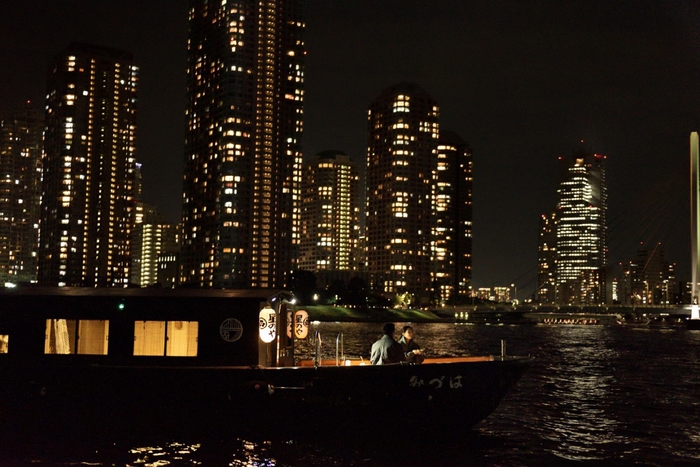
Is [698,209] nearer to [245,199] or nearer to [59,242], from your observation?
[245,199]

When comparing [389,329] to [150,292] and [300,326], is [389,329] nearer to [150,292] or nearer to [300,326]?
[300,326]

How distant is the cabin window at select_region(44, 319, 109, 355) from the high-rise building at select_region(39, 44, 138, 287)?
16478cm

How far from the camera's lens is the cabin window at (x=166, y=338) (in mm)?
15516

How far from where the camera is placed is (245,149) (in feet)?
504

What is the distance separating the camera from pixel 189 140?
165750mm

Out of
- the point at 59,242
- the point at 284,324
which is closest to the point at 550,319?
the point at 59,242

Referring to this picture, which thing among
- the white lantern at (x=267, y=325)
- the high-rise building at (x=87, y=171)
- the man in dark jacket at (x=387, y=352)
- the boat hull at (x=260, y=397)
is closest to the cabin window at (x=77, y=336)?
the boat hull at (x=260, y=397)

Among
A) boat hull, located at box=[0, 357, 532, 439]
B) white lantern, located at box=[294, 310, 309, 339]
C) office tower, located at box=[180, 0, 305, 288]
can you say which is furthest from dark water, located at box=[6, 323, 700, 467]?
office tower, located at box=[180, 0, 305, 288]

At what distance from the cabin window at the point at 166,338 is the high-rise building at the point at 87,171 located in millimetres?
165688

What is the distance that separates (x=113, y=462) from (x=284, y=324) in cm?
463

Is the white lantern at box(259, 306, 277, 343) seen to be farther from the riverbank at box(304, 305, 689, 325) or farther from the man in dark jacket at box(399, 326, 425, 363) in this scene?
the riverbank at box(304, 305, 689, 325)

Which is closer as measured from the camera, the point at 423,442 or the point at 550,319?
the point at 423,442

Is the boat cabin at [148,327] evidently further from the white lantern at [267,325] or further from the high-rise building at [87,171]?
the high-rise building at [87,171]

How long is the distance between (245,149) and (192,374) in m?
141
